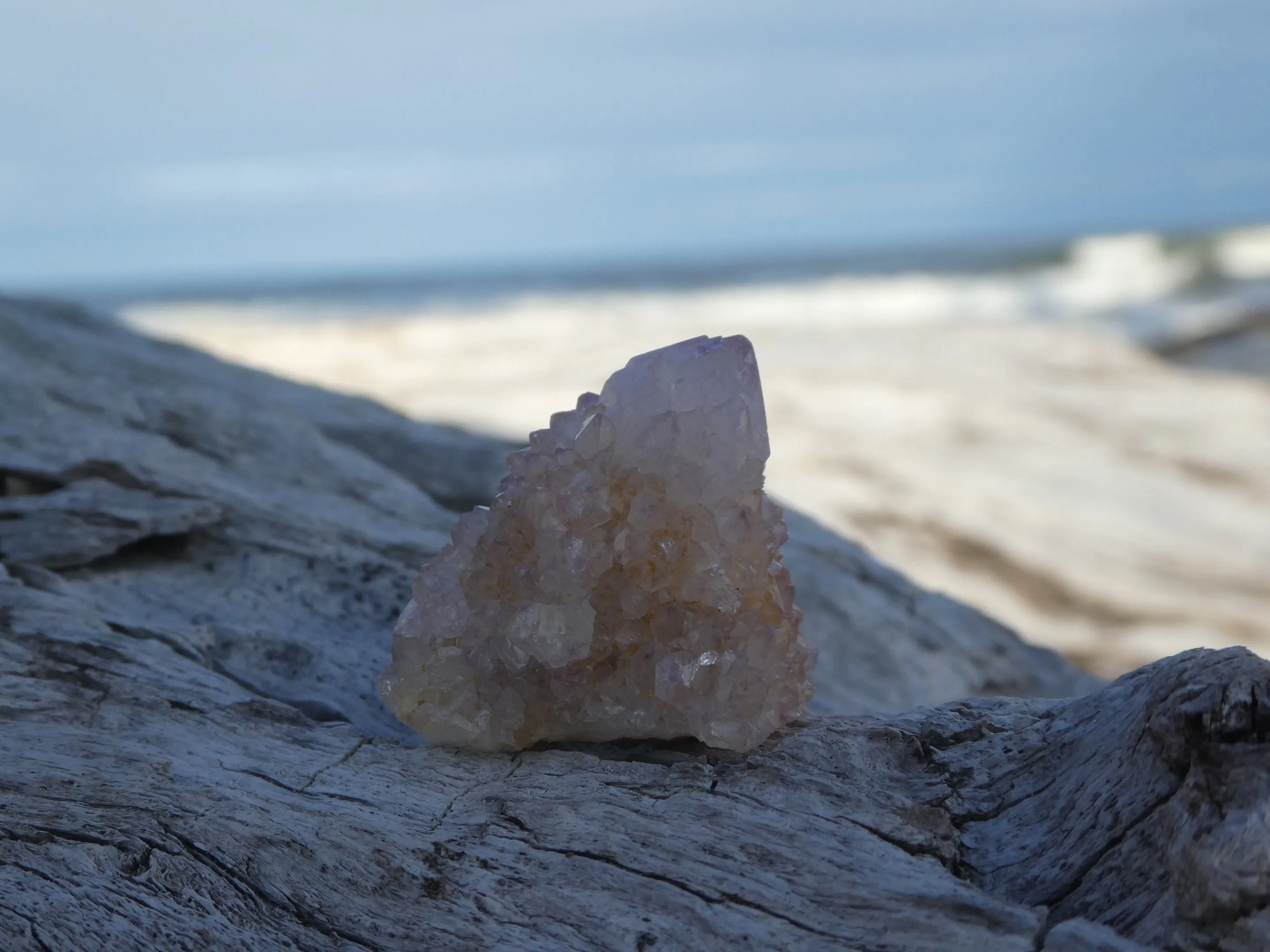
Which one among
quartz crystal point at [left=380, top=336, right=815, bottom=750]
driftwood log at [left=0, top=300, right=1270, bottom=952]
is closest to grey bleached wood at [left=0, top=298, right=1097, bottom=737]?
driftwood log at [left=0, top=300, right=1270, bottom=952]

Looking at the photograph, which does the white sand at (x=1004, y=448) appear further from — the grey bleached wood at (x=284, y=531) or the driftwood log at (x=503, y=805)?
the driftwood log at (x=503, y=805)

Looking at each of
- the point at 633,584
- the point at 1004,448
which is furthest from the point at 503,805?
the point at 1004,448

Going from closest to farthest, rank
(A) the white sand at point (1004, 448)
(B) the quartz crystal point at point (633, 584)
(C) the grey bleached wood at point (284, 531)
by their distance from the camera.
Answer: (B) the quartz crystal point at point (633, 584)
(C) the grey bleached wood at point (284, 531)
(A) the white sand at point (1004, 448)

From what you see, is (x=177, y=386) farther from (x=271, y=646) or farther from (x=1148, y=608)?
(x=1148, y=608)

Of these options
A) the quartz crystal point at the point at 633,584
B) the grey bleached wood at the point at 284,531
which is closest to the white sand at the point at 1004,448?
the grey bleached wood at the point at 284,531

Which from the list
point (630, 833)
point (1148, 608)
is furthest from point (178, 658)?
point (1148, 608)

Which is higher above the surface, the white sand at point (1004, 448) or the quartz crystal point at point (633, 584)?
the white sand at point (1004, 448)

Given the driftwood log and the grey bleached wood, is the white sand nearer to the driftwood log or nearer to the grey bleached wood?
the grey bleached wood

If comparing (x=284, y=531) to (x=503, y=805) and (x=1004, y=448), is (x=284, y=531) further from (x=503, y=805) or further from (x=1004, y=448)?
(x=1004, y=448)
